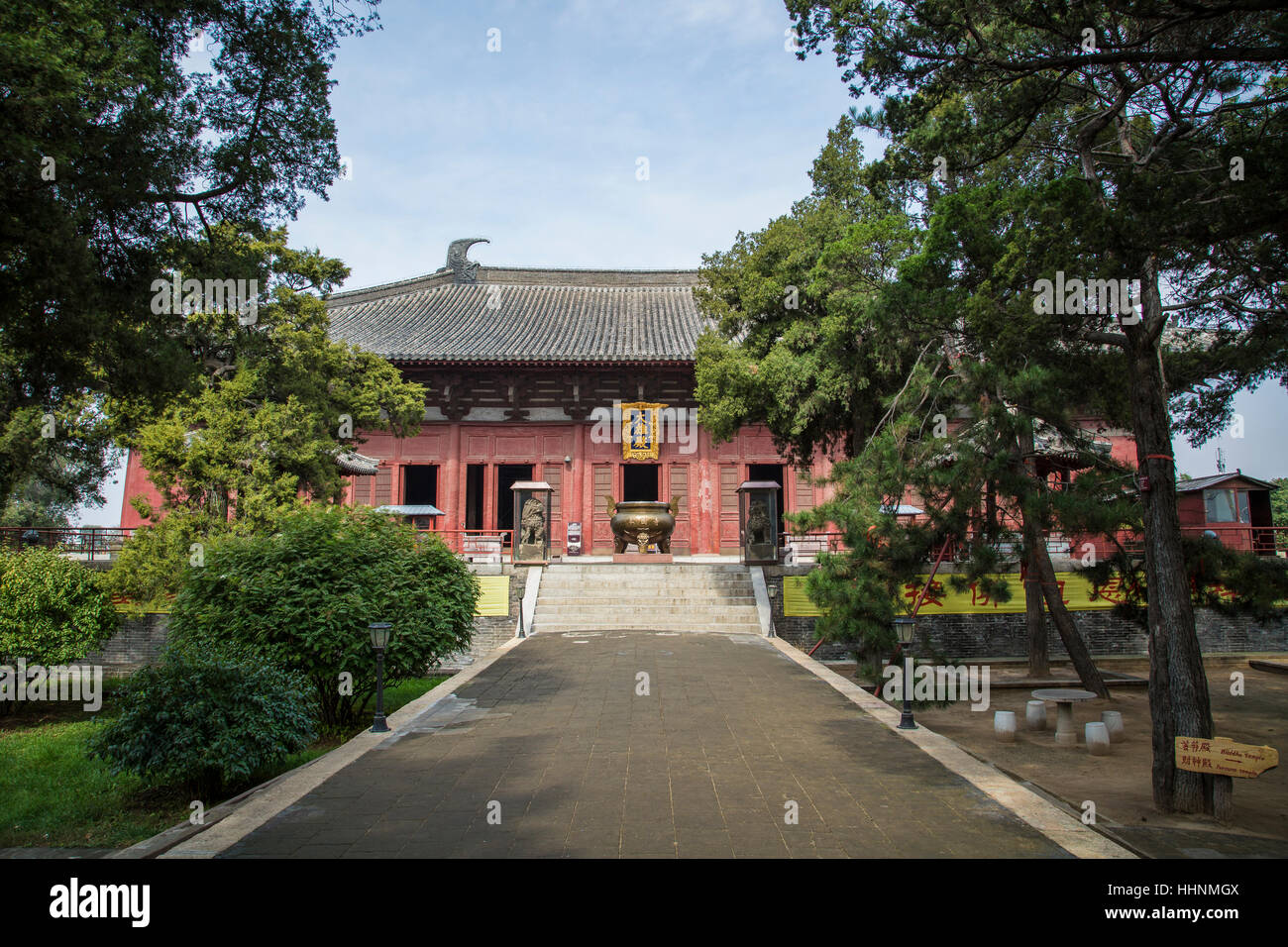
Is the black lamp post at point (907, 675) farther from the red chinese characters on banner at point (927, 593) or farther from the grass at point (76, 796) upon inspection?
the red chinese characters on banner at point (927, 593)

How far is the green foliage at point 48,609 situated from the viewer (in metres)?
10.2

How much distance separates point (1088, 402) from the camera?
920 cm

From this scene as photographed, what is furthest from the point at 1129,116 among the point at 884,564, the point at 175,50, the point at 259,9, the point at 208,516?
the point at 208,516

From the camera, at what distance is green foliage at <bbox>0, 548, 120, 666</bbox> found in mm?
10227

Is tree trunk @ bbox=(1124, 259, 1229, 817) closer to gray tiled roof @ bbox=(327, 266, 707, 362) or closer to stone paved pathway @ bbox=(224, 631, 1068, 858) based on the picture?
stone paved pathway @ bbox=(224, 631, 1068, 858)

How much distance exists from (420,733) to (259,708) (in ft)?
4.08

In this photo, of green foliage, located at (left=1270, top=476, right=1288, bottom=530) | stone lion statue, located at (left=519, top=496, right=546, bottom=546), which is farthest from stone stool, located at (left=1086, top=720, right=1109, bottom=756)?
green foliage, located at (left=1270, top=476, right=1288, bottom=530)

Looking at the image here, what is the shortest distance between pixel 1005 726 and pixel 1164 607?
391 centimetres

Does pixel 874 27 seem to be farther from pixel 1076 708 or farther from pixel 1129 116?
pixel 1076 708

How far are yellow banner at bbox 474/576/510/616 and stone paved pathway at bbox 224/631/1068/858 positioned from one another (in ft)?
21.9

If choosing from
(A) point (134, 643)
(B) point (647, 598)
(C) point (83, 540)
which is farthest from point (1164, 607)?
(C) point (83, 540)

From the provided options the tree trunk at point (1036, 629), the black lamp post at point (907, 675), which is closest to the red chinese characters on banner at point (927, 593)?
the tree trunk at point (1036, 629)

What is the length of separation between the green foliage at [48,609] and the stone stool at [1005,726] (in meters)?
11.6

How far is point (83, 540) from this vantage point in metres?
15.4
